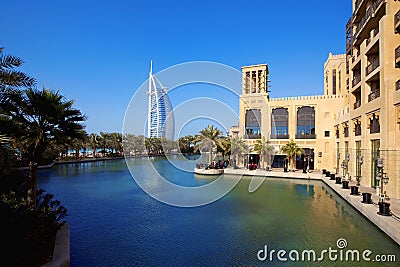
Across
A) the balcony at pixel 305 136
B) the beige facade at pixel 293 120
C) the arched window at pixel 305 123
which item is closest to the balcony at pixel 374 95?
the beige facade at pixel 293 120

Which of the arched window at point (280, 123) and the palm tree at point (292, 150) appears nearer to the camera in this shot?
the palm tree at point (292, 150)

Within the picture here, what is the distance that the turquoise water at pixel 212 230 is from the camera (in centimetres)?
734

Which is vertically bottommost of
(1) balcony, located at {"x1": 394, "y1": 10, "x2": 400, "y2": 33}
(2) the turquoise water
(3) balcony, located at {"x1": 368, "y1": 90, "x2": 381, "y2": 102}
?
(2) the turquoise water

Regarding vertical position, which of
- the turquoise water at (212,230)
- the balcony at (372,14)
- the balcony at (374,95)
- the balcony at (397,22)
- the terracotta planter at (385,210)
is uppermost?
the balcony at (372,14)

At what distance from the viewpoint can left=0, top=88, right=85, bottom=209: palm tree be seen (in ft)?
26.7

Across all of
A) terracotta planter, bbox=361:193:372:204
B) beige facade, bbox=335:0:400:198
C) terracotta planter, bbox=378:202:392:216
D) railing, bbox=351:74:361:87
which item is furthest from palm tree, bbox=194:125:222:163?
terracotta planter, bbox=378:202:392:216

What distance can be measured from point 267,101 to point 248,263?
1082 inches

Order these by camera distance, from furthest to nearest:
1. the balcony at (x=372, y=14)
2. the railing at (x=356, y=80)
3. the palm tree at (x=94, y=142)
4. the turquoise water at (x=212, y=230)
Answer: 1. the palm tree at (x=94, y=142)
2. the railing at (x=356, y=80)
3. the balcony at (x=372, y=14)
4. the turquoise water at (x=212, y=230)

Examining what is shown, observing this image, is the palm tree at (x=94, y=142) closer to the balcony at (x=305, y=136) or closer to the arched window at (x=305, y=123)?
the balcony at (x=305, y=136)

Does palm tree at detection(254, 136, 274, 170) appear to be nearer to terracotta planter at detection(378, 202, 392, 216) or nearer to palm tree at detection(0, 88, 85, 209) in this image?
terracotta planter at detection(378, 202, 392, 216)

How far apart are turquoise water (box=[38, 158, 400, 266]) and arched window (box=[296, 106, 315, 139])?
1631 cm

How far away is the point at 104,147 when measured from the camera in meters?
56.1

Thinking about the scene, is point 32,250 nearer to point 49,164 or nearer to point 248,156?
point 248,156

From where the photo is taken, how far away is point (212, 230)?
380 inches
